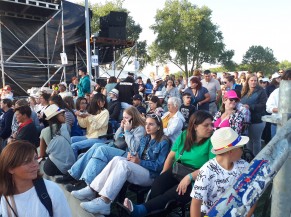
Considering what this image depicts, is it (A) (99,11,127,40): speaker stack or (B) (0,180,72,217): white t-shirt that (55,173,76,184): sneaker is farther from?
(A) (99,11,127,40): speaker stack

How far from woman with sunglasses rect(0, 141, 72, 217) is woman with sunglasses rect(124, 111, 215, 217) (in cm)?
112

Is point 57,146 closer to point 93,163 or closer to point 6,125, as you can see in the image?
point 93,163

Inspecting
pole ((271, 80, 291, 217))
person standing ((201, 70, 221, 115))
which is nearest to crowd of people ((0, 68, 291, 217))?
pole ((271, 80, 291, 217))

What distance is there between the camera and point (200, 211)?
2299mm

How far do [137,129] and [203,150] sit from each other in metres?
1.38

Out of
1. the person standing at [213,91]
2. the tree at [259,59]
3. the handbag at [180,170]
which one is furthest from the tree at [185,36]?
the handbag at [180,170]

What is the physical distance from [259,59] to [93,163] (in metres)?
48.5

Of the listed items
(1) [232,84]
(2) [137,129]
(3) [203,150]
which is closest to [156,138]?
(2) [137,129]

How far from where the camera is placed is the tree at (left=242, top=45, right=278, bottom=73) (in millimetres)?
46656

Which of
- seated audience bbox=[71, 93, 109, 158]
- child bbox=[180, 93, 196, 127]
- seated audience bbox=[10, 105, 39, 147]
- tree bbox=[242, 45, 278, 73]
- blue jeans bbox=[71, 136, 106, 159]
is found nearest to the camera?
seated audience bbox=[10, 105, 39, 147]

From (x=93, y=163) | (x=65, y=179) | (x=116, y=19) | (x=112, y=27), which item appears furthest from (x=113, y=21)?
(x=93, y=163)

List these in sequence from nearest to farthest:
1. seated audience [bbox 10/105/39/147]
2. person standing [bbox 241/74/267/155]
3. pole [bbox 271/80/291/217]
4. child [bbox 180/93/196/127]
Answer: pole [bbox 271/80/291/217] < seated audience [bbox 10/105/39/147] < person standing [bbox 241/74/267/155] < child [bbox 180/93/196/127]

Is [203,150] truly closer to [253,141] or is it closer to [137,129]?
[137,129]

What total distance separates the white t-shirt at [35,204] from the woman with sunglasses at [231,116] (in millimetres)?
2840
